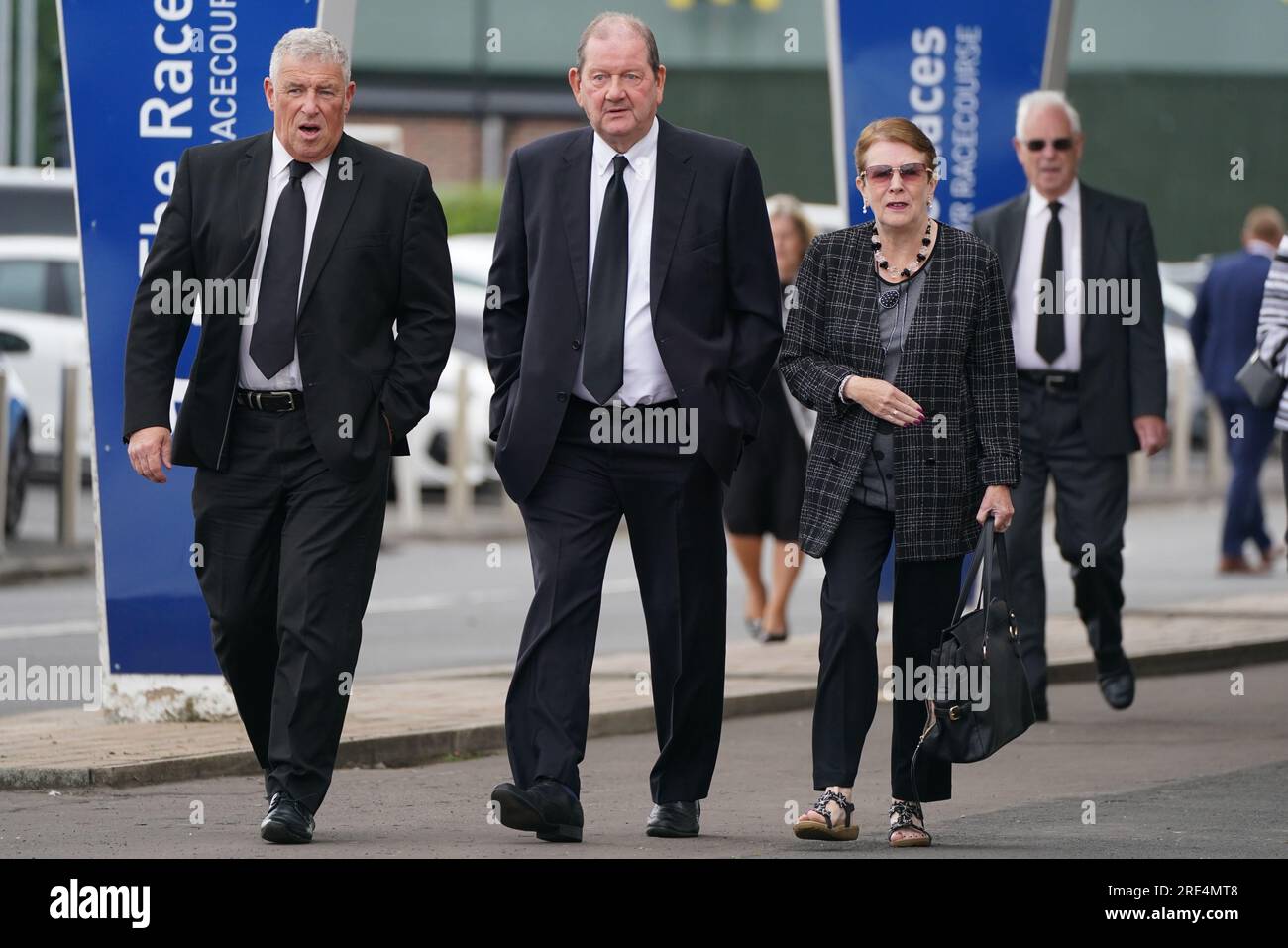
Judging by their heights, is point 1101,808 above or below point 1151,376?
A: below

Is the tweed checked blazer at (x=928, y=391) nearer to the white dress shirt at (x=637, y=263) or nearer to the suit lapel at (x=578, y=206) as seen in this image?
the white dress shirt at (x=637, y=263)

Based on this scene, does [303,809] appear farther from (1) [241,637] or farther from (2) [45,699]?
(2) [45,699]

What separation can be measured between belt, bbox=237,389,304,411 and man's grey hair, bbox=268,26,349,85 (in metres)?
0.88

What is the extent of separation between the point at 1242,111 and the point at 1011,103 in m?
29.4

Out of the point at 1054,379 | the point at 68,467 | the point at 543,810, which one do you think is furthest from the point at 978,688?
the point at 68,467

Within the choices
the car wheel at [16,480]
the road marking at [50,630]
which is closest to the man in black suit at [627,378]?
the road marking at [50,630]

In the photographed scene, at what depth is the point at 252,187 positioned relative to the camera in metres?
7.46

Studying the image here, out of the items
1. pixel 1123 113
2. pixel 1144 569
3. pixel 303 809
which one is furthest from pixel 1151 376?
pixel 1123 113

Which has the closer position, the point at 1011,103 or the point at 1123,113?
the point at 1011,103

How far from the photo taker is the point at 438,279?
7.53 metres

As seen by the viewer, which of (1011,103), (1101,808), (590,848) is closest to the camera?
(590,848)

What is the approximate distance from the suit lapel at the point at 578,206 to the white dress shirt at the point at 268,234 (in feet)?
2.26

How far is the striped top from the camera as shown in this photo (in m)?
9.11

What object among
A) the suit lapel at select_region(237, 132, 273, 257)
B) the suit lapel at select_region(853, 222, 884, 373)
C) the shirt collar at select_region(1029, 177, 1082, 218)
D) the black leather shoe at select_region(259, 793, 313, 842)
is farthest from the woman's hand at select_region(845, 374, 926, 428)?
the shirt collar at select_region(1029, 177, 1082, 218)
